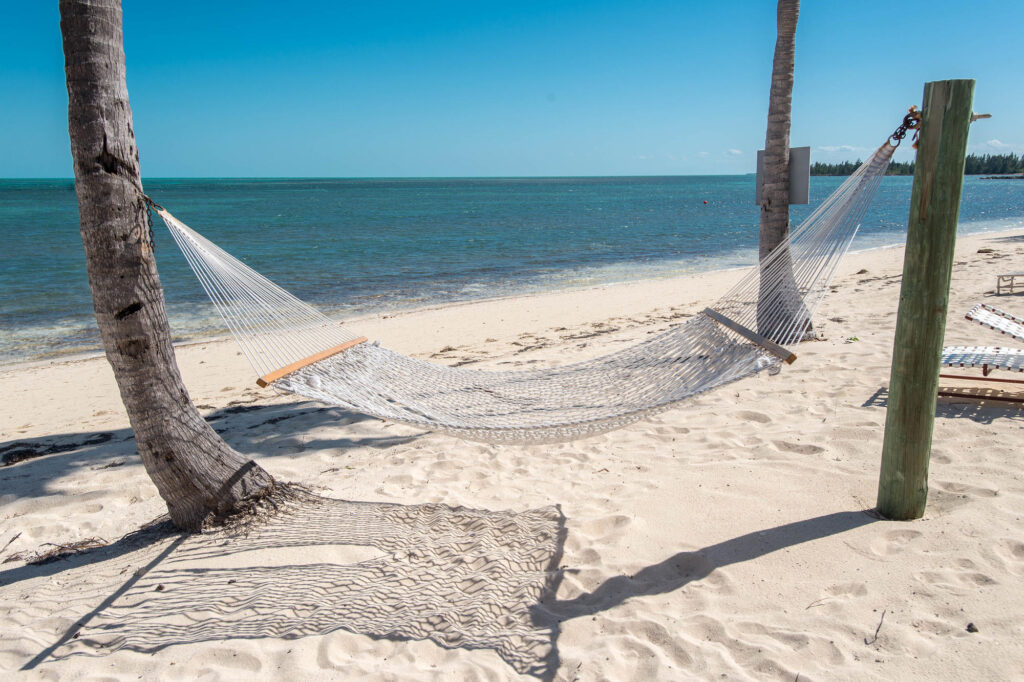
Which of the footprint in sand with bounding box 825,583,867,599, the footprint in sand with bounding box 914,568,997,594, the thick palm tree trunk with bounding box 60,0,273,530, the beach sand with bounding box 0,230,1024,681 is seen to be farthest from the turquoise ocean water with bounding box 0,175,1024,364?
the footprint in sand with bounding box 914,568,997,594

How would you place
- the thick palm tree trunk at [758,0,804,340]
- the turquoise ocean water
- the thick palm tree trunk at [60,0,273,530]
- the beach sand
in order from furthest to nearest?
the turquoise ocean water < the thick palm tree trunk at [758,0,804,340] < the thick palm tree trunk at [60,0,273,530] < the beach sand

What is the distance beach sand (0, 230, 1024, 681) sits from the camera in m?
1.79

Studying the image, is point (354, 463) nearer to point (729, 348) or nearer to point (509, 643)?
point (509, 643)

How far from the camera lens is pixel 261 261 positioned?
1449cm

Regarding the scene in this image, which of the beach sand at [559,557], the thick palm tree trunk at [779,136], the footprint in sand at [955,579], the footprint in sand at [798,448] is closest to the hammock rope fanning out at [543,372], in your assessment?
the beach sand at [559,557]

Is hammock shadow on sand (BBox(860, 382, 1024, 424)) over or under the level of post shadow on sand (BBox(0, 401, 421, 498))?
over

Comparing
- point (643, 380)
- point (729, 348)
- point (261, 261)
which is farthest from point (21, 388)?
point (261, 261)

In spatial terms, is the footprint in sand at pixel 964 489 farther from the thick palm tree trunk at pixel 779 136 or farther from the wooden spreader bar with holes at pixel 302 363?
the wooden spreader bar with holes at pixel 302 363

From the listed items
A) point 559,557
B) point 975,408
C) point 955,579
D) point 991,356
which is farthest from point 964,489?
point 559,557

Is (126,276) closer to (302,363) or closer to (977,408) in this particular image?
(302,363)

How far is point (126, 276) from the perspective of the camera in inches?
88.0

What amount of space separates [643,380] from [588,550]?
0.87 metres

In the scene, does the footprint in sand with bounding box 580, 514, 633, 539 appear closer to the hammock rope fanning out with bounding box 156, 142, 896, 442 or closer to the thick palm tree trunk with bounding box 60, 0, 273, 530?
the hammock rope fanning out with bounding box 156, 142, 896, 442

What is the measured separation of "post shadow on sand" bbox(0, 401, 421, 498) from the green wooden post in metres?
2.32
